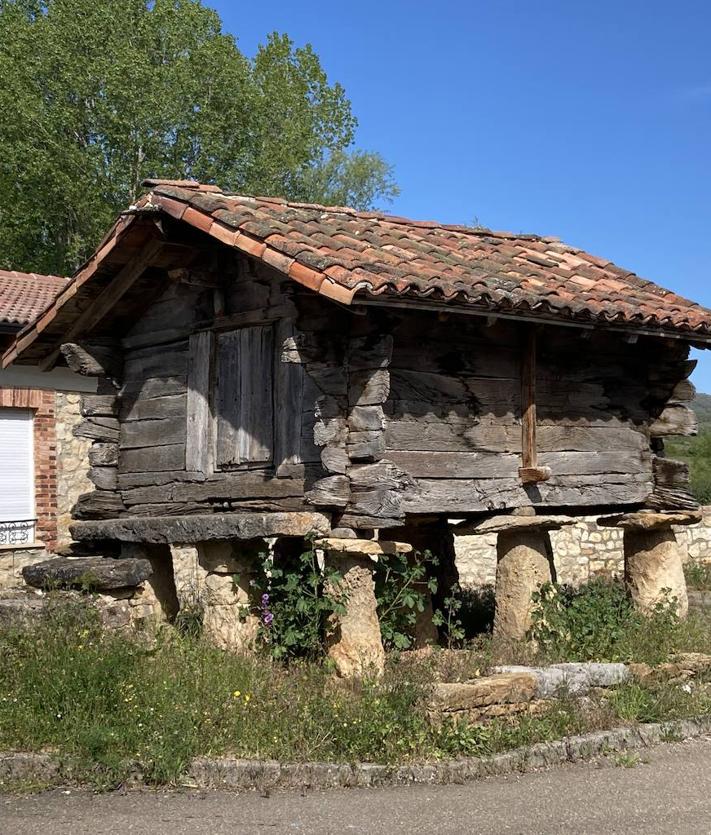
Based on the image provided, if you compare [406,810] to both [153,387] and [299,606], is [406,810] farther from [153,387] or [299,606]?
[153,387]

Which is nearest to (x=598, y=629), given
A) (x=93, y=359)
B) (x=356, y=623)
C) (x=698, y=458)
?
(x=356, y=623)

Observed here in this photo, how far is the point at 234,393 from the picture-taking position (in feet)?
27.1

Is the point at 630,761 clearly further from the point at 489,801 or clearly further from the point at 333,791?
the point at 333,791

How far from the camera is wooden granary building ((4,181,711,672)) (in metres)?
7.21

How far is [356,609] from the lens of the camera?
7.23 metres

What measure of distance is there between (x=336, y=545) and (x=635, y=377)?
11.5 ft

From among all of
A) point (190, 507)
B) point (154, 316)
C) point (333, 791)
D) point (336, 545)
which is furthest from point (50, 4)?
point (333, 791)

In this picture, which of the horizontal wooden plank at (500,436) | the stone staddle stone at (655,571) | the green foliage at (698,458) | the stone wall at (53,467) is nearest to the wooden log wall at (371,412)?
the horizontal wooden plank at (500,436)

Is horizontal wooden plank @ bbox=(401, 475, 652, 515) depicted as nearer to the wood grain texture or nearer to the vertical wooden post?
the vertical wooden post

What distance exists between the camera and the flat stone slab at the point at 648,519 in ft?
28.8

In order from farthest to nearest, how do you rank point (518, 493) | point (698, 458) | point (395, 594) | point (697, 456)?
point (697, 456) → point (698, 458) → point (518, 493) → point (395, 594)

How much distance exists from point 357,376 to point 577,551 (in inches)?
323

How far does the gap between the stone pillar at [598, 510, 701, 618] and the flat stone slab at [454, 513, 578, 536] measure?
93 centimetres

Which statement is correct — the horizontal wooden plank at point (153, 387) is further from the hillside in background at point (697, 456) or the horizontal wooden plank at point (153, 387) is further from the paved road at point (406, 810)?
the hillside in background at point (697, 456)
